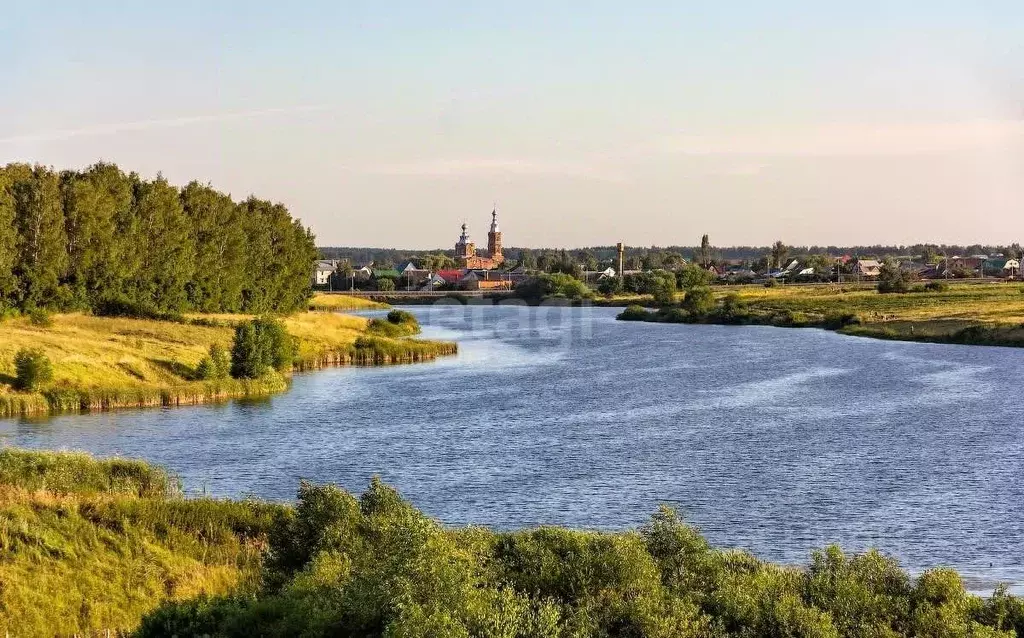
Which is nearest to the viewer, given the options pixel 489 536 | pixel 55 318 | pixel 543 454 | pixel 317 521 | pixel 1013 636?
pixel 1013 636

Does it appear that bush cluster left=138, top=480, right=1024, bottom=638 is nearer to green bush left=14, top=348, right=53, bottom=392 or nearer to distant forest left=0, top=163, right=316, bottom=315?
green bush left=14, top=348, right=53, bottom=392

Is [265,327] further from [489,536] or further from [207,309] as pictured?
[489,536]

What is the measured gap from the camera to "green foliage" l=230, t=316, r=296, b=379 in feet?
194

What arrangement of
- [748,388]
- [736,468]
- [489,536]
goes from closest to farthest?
[489,536]
[736,468]
[748,388]

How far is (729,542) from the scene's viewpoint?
27203 mm

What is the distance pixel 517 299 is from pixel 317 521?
16980cm

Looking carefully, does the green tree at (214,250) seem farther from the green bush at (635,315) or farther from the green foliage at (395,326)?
the green bush at (635,315)

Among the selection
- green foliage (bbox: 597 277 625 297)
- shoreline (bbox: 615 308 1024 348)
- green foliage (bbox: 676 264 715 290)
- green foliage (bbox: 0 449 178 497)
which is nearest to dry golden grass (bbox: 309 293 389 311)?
green foliage (bbox: 597 277 625 297)

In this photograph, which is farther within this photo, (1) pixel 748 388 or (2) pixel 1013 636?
(1) pixel 748 388

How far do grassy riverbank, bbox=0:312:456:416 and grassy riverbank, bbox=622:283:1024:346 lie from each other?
141 feet

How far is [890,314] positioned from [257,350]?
7154 cm

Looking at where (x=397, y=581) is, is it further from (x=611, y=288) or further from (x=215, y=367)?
(x=611, y=288)

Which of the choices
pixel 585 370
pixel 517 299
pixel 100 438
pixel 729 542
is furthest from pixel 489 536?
pixel 517 299

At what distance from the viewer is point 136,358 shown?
2253 inches
